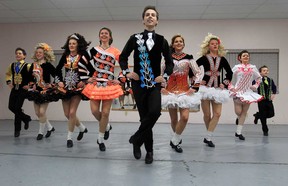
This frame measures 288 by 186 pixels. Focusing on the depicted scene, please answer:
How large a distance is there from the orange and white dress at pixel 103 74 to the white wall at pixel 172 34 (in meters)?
4.84

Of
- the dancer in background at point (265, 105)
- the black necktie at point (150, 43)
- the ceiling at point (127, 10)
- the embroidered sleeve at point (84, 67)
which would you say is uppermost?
the ceiling at point (127, 10)

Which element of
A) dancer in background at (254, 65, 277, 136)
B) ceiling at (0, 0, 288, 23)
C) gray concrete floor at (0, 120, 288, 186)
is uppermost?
ceiling at (0, 0, 288, 23)

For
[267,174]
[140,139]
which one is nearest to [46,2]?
[140,139]

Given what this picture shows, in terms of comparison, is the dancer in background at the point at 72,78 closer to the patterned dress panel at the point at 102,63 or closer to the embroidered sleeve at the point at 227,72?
the patterned dress panel at the point at 102,63

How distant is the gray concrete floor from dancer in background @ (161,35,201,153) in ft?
1.48

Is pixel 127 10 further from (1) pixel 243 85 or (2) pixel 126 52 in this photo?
(2) pixel 126 52

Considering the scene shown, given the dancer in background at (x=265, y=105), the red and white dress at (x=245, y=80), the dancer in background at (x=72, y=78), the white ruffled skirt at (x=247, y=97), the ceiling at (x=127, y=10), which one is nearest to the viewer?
the dancer in background at (x=72, y=78)

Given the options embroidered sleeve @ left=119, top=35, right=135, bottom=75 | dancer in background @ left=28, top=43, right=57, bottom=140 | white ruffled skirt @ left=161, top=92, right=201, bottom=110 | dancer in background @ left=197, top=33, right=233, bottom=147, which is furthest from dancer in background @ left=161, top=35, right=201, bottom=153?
dancer in background @ left=28, top=43, right=57, bottom=140

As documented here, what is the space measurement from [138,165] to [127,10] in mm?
5591

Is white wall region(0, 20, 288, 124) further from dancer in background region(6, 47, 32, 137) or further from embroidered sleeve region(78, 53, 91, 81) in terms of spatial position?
embroidered sleeve region(78, 53, 91, 81)

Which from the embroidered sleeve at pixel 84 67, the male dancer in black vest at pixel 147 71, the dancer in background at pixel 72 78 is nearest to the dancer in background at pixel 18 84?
the dancer in background at pixel 72 78

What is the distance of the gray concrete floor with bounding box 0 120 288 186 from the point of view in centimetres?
251

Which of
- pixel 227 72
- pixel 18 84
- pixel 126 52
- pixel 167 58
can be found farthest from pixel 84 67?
pixel 227 72

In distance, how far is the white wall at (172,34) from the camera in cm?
846
